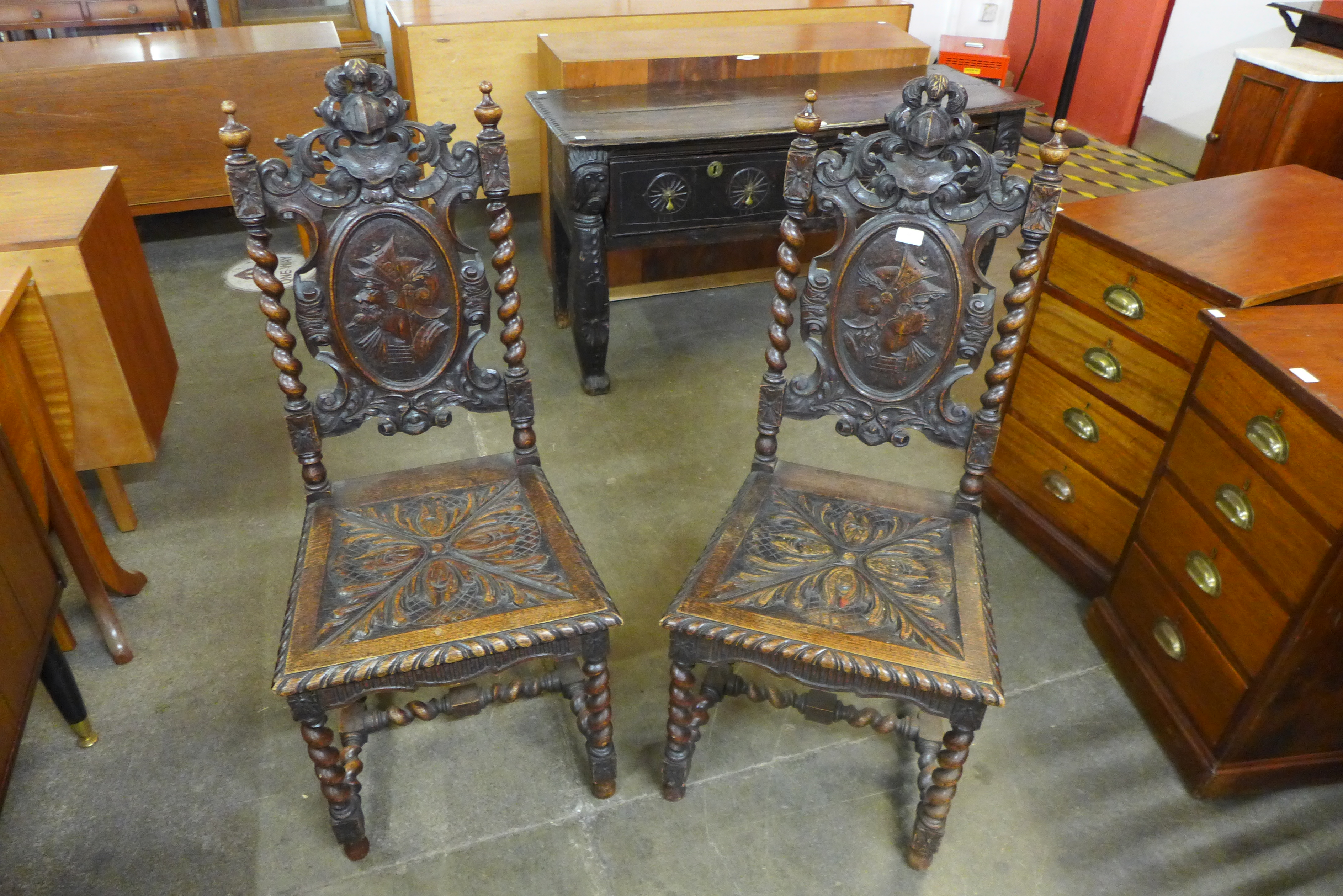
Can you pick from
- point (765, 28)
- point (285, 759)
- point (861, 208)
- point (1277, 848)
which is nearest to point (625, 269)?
point (765, 28)

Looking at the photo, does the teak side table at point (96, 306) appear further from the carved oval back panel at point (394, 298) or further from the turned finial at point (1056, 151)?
the turned finial at point (1056, 151)

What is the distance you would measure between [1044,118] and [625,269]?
11.0 ft

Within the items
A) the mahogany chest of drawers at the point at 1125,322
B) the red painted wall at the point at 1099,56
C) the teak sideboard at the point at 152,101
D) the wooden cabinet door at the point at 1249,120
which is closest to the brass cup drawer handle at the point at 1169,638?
the mahogany chest of drawers at the point at 1125,322

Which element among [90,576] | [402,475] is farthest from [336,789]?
[90,576]

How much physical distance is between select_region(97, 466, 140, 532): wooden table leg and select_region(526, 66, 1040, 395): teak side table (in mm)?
1299

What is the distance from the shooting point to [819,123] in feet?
4.92

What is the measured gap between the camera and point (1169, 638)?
1.82 metres

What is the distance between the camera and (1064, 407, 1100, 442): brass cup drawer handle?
6.72ft

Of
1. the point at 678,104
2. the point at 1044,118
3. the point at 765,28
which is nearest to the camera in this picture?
the point at 678,104

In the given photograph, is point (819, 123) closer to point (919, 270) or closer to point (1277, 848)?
point (919, 270)

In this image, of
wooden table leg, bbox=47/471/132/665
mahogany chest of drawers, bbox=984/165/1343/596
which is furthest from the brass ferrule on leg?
mahogany chest of drawers, bbox=984/165/1343/596

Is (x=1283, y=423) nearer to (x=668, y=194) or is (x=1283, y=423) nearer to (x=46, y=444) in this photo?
(x=668, y=194)

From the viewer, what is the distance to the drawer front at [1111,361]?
1.87m

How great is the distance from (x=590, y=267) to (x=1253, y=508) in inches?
69.4
